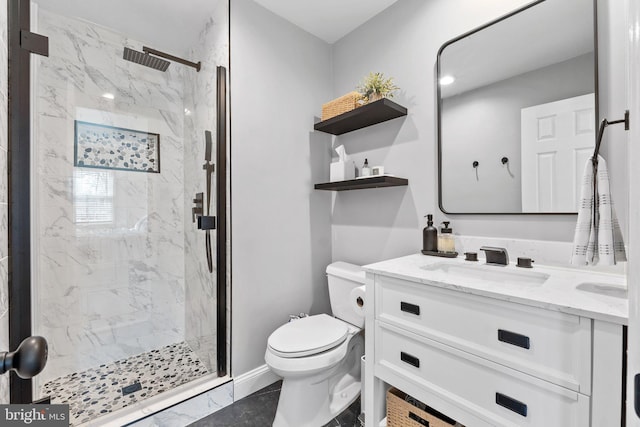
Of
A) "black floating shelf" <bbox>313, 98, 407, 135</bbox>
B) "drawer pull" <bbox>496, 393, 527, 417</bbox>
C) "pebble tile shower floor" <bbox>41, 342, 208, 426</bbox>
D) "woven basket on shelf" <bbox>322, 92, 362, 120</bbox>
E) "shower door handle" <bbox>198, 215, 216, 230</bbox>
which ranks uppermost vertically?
"woven basket on shelf" <bbox>322, 92, 362, 120</bbox>

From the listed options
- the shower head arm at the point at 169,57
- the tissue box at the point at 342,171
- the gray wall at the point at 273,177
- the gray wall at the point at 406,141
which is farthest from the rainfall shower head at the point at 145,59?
the tissue box at the point at 342,171

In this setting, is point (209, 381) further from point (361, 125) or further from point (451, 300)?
point (361, 125)

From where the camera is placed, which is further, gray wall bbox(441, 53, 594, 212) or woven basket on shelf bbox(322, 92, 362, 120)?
woven basket on shelf bbox(322, 92, 362, 120)

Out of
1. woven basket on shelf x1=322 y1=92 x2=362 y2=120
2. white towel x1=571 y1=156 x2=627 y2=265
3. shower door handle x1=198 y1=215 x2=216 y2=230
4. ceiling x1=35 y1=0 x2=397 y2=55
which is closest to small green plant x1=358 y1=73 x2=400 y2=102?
woven basket on shelf x1=322 y1=92 x2=362 y2=120

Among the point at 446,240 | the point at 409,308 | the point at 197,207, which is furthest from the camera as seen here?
the point at 197,207

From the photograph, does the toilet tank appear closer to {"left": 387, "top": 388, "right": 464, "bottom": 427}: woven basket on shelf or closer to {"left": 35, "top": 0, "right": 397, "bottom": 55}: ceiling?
{"left": 387, "top": 388, "right": 464, "bottom": 427}: woven basket on shelf

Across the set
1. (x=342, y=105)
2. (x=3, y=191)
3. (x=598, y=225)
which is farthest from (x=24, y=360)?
(x=342, y=105)

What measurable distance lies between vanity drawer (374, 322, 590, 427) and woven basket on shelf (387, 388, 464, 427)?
10cm

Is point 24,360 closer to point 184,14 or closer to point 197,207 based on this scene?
point 197,207

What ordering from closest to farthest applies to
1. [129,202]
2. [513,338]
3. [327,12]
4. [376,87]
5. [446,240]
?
[513,338]
[446,240]
[376,87]
[327,12]
[129,202]

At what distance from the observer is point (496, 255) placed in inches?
50.7

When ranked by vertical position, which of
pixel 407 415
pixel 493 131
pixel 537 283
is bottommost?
pixel 407 415

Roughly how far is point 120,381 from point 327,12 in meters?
2.79

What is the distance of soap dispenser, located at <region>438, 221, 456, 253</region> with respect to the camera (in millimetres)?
1470
